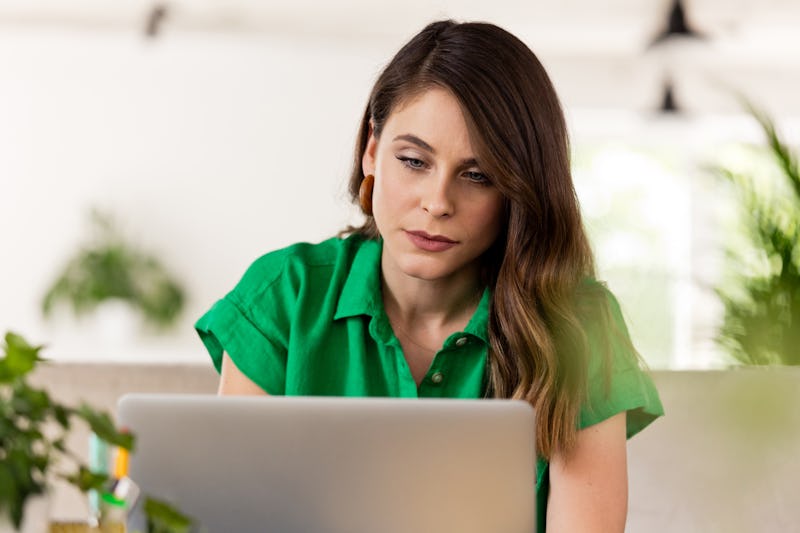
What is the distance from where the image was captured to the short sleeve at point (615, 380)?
1510 mm

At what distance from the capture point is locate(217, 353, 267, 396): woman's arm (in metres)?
1.65

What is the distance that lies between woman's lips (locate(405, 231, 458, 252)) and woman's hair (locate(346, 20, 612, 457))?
107mm

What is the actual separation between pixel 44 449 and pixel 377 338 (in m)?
1.04

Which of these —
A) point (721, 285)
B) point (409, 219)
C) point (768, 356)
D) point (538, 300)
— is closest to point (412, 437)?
point (768, 356)

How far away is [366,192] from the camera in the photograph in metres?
1.68

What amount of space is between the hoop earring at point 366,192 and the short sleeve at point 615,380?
38 cm

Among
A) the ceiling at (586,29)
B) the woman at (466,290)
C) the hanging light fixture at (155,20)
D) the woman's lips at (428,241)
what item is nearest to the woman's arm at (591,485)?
the woman at (466,290)

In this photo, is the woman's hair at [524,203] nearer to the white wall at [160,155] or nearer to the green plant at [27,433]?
the green plant at [27,433]

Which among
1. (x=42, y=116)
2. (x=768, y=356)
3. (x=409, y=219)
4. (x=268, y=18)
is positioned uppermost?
(x=268, y=18)

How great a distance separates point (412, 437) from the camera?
893mm

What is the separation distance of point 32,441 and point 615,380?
1.07 m

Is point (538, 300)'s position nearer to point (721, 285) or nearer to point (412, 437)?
point (721, 285)

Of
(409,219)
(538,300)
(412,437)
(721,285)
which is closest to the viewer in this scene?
(412,437)

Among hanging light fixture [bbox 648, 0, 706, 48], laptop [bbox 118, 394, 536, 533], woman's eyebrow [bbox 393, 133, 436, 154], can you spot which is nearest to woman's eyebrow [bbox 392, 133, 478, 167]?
woman's eyebrow [bbox 393, 133, 436, 154]
